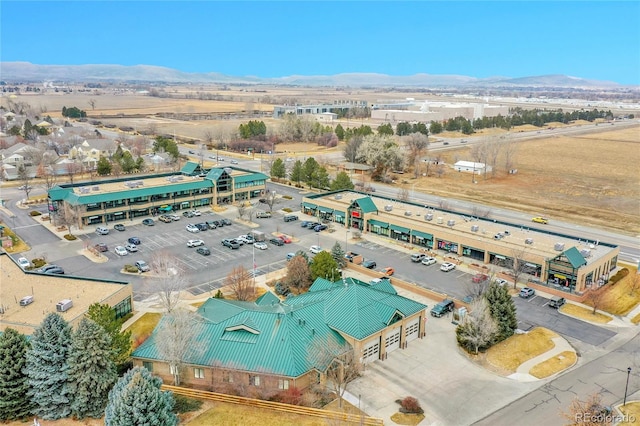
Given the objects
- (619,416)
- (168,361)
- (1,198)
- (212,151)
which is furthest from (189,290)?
(212,151)

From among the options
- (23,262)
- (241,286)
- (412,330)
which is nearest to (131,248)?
(23,262)

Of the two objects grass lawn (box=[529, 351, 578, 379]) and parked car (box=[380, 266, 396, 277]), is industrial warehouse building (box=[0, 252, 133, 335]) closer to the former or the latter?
parked car (box=[380, 266, 396, 277])

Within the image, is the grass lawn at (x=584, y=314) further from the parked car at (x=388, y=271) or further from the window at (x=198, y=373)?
the window at (x=198, y=373)

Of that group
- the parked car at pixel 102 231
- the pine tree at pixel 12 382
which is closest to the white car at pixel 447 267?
the pine tree at pixel 12 382

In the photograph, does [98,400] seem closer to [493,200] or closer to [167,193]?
[167,193]

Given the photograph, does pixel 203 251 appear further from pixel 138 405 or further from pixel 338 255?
pixel 138 405

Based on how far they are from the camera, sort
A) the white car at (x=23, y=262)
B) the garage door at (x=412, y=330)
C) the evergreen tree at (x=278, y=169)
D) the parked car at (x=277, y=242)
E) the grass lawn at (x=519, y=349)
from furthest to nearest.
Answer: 1. the evergreen tree at (x=278, y=169)
2. the parked car at (x=277, y=242)
3. the white car at (x=23, y=262)
4. the garage door at (x=412, y=330)
5. the grass lawn at (x=519, y=349)
